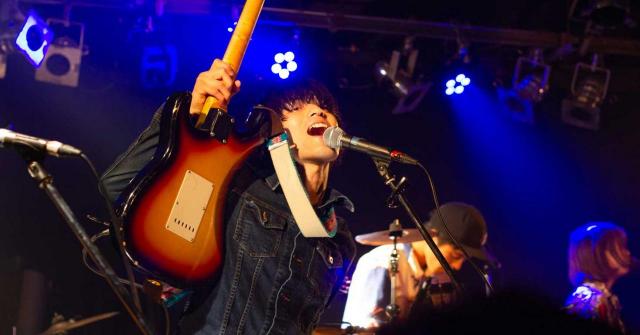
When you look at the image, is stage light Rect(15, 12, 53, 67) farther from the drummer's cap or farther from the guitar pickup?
the guitar pickup

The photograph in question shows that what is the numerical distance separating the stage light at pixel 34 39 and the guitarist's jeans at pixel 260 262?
3.18 meters

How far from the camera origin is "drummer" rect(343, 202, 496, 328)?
16.0 feet

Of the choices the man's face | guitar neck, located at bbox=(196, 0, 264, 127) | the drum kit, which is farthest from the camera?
the drum kit

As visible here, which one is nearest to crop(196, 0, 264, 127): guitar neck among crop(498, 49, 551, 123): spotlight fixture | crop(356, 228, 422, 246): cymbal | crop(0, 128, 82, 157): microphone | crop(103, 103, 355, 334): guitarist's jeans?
crop(103, 103, 355, 334): guitarist's jeans

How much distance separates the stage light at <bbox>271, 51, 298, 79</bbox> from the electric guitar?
3228mm

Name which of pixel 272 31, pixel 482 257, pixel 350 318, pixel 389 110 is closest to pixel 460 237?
pixel 482 257

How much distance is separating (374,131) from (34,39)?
2997 mm

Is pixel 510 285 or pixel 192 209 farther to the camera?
pixel 192 209

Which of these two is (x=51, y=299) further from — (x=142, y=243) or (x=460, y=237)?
(x=142, y=243)

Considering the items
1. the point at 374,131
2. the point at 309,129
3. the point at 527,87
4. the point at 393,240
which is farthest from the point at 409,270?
the point at 309,129

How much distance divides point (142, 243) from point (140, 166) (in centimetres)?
32

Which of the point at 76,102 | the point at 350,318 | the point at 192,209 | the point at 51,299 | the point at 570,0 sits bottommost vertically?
the point at 51,299

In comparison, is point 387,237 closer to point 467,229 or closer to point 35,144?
point 467,229

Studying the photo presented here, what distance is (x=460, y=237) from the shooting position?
5.48 m
